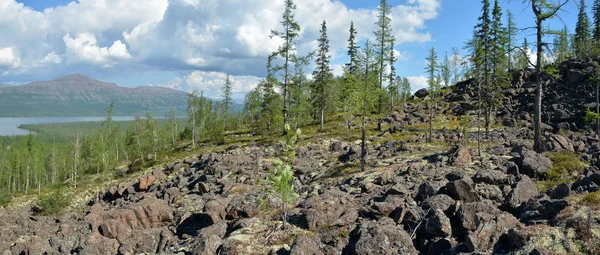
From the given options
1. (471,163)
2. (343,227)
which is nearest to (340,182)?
(471,163)

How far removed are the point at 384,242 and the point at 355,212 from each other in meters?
3.82

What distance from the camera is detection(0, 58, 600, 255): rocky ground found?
10.2 meters

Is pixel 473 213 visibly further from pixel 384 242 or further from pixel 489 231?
pixel 384 242

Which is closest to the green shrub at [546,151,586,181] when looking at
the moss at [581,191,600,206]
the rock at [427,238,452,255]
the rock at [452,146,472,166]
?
the rock at [452,146,472,166]

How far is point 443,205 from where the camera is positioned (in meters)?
13.4

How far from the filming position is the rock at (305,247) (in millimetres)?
11159

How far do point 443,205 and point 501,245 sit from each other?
163 inches

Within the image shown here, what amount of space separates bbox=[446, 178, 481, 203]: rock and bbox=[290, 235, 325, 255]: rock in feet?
22.3

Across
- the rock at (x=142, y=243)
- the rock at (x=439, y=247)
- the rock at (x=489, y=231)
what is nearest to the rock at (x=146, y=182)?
the rock at (x=142, y=243)

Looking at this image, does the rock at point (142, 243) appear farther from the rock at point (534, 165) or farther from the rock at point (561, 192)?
the rock at point (534, 165)

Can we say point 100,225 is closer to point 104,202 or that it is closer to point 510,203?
point 104,202

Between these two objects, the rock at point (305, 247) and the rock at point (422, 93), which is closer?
the rock at point (305, 247)

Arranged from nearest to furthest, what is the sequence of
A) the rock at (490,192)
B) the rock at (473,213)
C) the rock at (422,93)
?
the rock at (473,213) → the rock at (490,192) → the rock at (422,93)

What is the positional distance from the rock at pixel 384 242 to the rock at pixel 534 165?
12848mm
